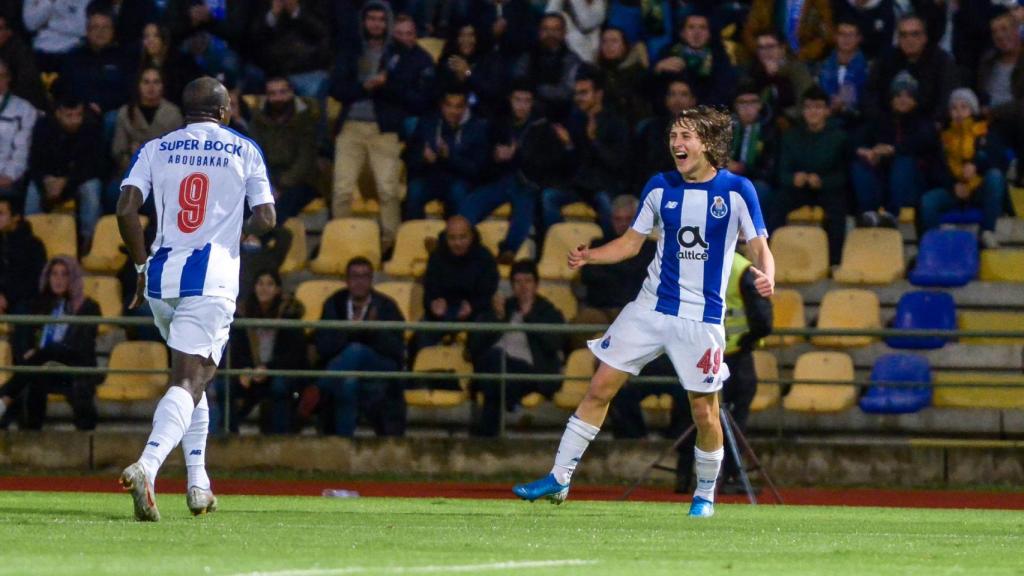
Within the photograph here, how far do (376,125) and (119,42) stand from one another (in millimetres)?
2896

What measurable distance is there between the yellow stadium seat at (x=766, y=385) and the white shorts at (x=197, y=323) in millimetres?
7620

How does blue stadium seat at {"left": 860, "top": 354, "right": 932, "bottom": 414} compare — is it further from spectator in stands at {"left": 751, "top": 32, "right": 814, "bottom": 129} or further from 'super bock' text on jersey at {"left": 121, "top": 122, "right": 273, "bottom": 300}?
'super bock' text on jersey at {"left": 121, "top": 122, "right": 273, "bottom": 300}

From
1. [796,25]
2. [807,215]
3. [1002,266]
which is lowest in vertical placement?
[1002,266]

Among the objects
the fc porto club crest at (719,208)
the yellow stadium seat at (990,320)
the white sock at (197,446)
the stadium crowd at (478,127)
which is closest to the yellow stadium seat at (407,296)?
the stadium crowd at (478,127)

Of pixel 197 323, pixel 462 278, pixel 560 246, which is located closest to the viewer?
pixel 197 323

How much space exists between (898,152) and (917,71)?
861 millimetres

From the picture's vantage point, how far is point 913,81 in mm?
18391

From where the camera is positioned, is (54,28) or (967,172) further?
(54,28)

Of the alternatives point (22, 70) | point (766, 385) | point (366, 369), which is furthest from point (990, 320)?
point (22, 70)

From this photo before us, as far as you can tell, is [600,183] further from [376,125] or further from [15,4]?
[15,4]

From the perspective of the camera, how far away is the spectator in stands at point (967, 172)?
59.5ft

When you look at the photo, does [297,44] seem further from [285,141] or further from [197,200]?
[197,200]

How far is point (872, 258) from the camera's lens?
1838cm

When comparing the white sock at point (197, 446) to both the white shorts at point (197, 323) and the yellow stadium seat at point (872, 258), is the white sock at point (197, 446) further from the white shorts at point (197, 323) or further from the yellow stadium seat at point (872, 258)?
the yellow stadium seat at point (872, 258)
